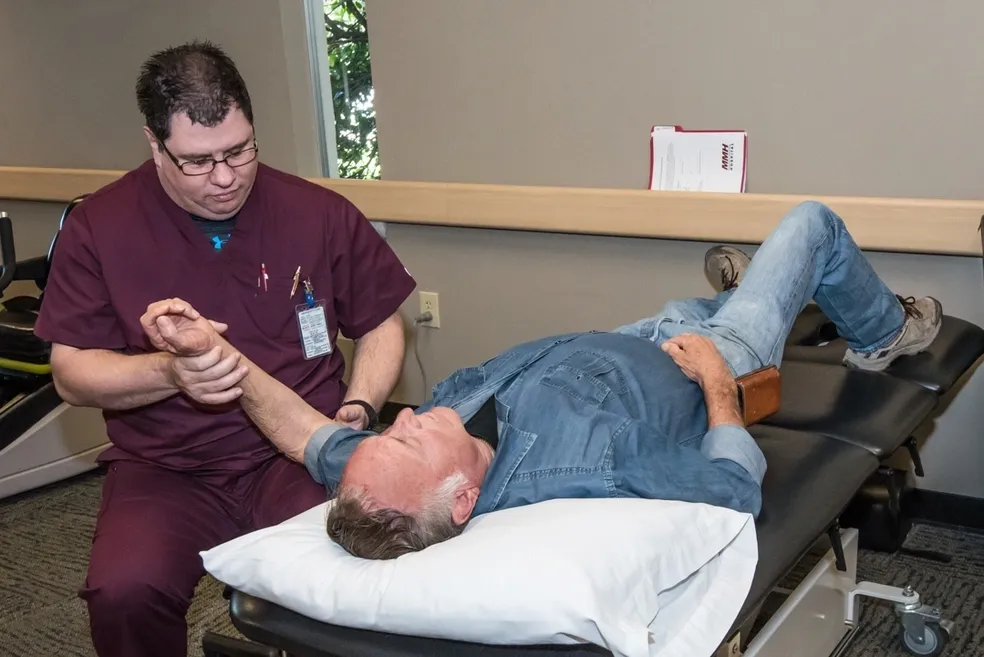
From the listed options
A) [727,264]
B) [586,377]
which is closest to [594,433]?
[586,377]

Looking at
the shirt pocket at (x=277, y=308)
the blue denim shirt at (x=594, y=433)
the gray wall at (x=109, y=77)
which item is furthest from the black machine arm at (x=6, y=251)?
the blue denim shirt at (x=594, y=433)

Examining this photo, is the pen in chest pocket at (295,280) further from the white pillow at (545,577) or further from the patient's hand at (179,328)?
the white pillow at (545,577)

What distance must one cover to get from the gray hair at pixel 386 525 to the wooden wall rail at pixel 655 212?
1376 millimetres

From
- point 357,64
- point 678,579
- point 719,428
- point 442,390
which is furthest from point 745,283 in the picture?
point 357,64

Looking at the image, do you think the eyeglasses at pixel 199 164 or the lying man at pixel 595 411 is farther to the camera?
the eyeglasses at pixel 199 164

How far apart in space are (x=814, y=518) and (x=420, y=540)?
602 millimetres

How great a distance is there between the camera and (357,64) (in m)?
3.37

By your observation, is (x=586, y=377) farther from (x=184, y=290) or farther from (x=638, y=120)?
(x=638, y=120)

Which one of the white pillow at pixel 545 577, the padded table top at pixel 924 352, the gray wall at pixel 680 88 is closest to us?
the white pillow at pixel 545 577

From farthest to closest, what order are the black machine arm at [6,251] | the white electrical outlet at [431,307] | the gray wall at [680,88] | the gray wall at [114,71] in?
the gray wall at [114,71], the white electrical outlet at [431,307], the black machine arm at [6,251], the gray wall at [680,88]

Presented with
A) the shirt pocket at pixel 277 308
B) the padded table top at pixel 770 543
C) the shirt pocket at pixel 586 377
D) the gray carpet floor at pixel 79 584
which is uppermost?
the shirt pocket at pixel 277 308

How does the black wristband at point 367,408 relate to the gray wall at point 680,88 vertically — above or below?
below

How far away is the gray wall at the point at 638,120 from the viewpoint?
2332mm

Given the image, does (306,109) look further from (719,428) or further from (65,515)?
(719,428)
